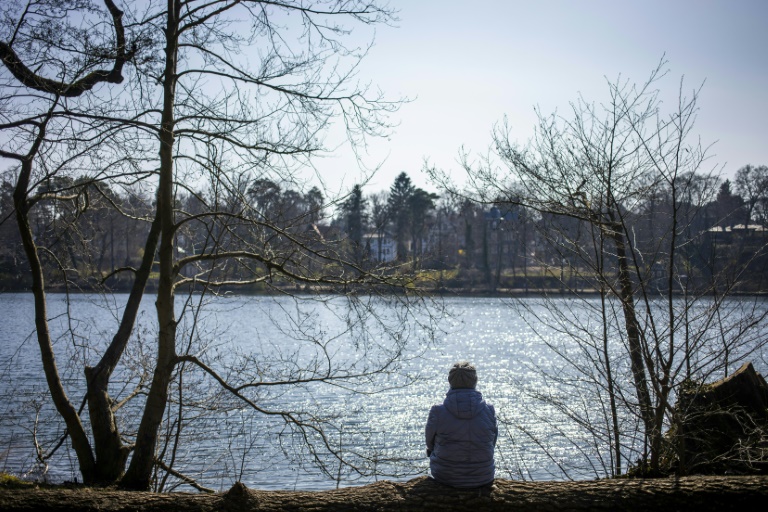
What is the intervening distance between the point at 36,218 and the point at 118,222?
291 cm

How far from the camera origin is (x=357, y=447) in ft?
41.0

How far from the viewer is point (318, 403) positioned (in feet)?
46.0

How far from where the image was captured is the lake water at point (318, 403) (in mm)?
6945

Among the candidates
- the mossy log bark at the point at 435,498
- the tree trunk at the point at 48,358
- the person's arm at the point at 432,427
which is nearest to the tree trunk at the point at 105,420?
the tree trunk at the point at 48,358

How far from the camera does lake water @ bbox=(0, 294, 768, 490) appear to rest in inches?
273

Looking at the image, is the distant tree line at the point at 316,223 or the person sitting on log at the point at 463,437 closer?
the person sitting on log at the point at 463,437

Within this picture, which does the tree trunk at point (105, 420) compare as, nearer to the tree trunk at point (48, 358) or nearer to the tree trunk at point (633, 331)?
the tree trunk at point (48, 358)


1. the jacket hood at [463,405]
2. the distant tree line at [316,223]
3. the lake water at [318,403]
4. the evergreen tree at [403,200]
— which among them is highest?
the evergreen tree at [403,200]

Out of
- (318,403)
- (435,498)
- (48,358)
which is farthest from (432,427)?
(318,403)

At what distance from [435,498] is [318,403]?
9637 millimetres

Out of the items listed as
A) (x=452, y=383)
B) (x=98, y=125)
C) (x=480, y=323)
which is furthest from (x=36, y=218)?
(x=480, y=323)

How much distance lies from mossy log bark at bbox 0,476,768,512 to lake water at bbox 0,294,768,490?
1232mm

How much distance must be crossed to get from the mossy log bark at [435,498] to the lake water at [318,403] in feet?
4.04

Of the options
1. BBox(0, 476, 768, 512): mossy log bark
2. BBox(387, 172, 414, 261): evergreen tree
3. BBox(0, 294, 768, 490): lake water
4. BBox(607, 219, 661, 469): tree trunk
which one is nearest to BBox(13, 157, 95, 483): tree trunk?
BBox(0, 294, 768, 490): lake water
